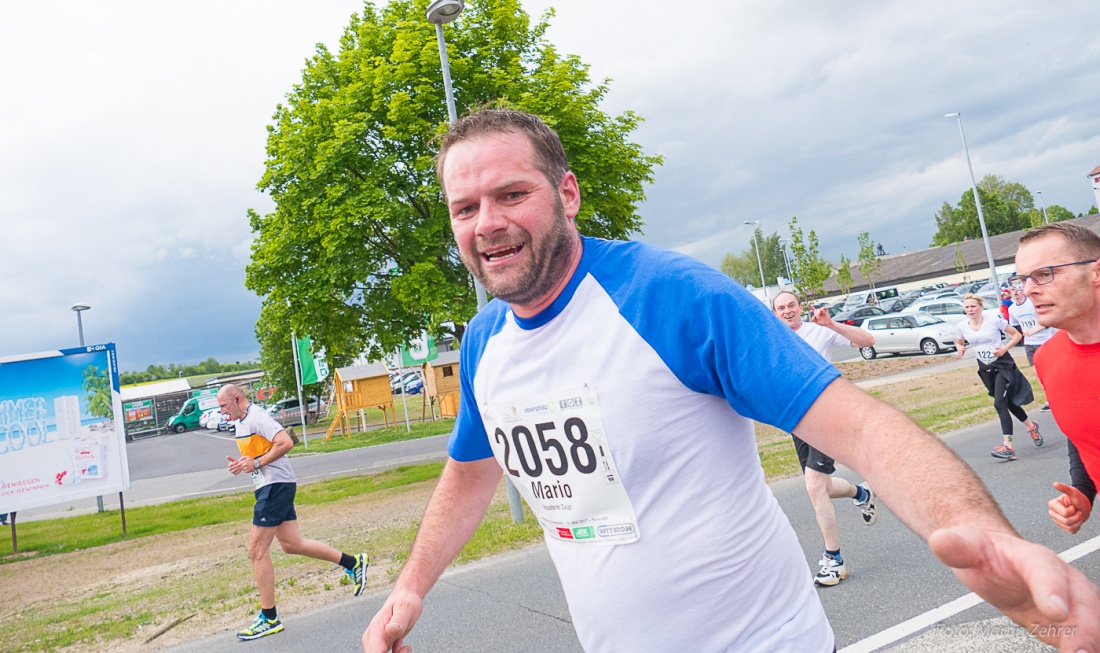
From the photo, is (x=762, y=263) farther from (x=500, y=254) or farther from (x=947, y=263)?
(x=500, y=254)

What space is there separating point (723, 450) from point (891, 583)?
4245mm

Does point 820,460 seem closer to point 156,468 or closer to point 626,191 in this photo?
point 626,191

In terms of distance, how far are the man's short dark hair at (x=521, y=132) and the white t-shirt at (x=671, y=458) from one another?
309mm

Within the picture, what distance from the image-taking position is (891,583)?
5.02 m

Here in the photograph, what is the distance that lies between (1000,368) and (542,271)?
9.33 metres

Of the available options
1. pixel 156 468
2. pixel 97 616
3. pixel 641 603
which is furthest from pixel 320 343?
pixel 156 468

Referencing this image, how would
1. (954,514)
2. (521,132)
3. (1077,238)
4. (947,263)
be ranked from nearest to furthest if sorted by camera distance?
(954,514) < (521,132) < (1077,238) < (947,263)

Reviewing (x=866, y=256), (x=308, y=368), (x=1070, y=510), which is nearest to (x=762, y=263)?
(x=866, y=256)

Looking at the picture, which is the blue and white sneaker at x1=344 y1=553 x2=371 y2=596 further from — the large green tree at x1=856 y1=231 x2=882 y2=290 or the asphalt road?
the large green tree at x1=856 y1=231 x2=882 y2=290

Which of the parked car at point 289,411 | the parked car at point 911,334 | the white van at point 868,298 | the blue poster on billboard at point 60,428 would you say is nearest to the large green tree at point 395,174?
the blue poster on billboard at point 60,428

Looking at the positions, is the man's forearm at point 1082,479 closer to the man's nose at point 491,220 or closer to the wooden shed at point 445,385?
the man's nose at point 491,220

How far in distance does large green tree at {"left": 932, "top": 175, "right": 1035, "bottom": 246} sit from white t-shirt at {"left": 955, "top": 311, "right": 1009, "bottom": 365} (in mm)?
86860

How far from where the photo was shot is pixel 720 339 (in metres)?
1.47

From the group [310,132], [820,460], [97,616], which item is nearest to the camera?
[820,460]
